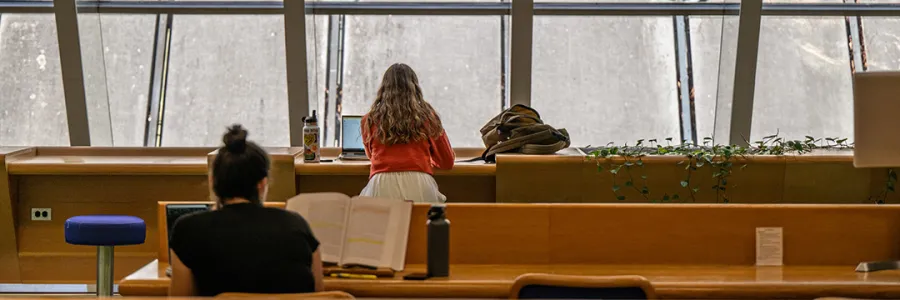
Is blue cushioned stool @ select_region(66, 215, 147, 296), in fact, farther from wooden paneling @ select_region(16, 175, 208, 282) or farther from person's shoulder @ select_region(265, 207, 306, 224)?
person's shoulder @ select_region(265, 207, 306, 224)

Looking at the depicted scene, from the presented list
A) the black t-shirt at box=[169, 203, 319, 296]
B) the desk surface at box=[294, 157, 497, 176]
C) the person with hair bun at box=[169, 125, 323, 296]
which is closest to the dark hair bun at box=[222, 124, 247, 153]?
the person with hair bun at box=[169, 125, 323, 296]

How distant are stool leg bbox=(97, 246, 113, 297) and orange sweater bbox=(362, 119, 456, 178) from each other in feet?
4.34

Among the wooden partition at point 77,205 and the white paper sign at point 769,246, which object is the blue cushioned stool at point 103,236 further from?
the white paper sign at point 769,246

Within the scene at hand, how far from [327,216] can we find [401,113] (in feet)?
4.38

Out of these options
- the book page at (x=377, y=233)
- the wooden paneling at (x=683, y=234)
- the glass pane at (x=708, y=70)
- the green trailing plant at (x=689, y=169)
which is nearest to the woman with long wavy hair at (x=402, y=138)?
the green trailing plant at (x=689, y=169)

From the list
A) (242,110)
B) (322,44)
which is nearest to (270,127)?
(242,110)

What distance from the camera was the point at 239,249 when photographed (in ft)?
8.65

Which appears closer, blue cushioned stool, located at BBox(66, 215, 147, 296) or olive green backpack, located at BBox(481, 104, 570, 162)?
blue cushioned stool, located at BBox(66, 215, 147, 296)

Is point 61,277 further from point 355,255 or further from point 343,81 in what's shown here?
point 355,255

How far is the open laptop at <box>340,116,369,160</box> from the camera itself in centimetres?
535

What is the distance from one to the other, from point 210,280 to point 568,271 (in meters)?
1.29

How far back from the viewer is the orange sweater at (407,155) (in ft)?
14.8

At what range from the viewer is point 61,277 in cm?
548

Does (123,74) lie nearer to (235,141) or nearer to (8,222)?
(8,222)
